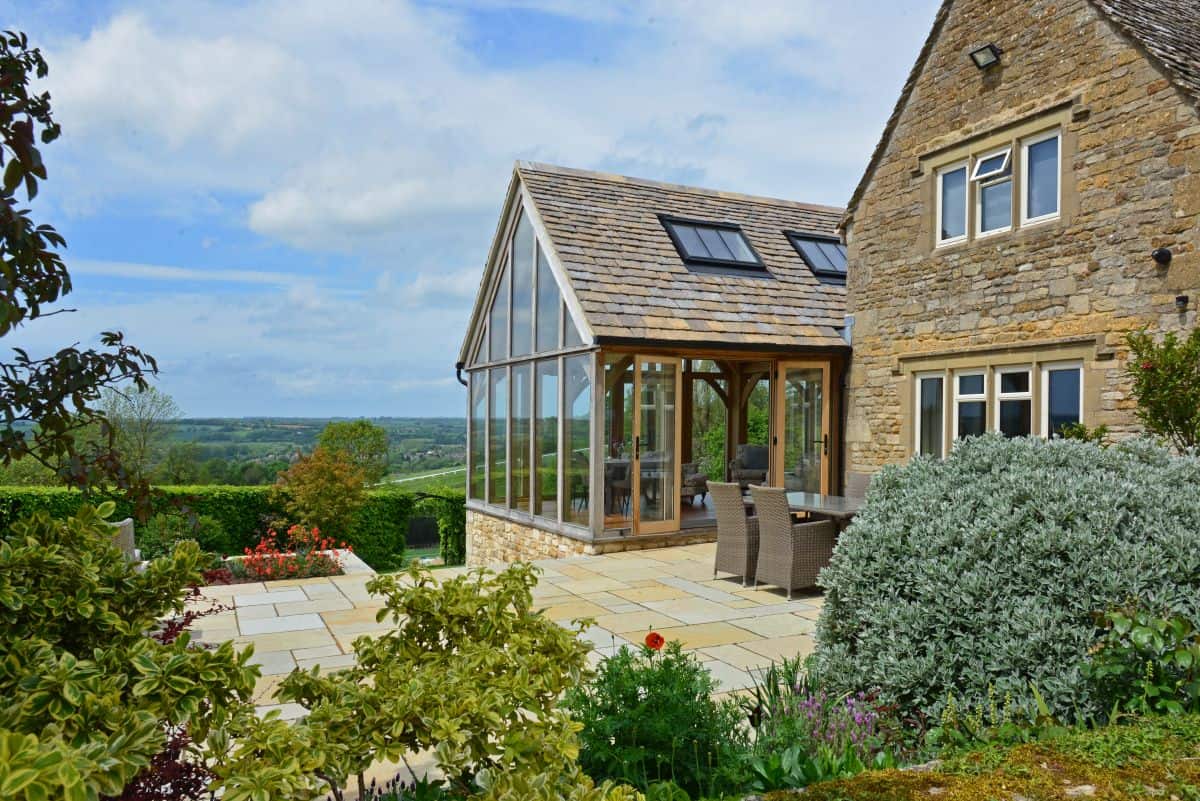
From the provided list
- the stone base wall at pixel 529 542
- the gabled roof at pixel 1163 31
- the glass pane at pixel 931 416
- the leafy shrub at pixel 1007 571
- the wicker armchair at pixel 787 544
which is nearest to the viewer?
the leafy shrub at pixel 1007 571

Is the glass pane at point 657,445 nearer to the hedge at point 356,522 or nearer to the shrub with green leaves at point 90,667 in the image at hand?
the hedge at point 356,522

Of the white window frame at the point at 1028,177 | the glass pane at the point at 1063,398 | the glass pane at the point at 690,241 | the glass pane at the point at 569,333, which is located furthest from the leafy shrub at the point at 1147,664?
the glass pane at the point at 690,241

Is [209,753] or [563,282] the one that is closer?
[209,753]

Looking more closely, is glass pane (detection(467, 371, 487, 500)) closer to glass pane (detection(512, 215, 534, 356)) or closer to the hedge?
the hedge

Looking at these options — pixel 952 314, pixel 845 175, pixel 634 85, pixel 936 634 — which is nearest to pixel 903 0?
pixel 634 85

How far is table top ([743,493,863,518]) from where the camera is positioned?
7.63 metres

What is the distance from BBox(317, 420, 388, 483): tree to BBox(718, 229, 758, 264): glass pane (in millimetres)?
11819

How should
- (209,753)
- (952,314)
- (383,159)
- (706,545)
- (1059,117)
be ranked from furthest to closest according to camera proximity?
(383,159) → (706,545) → (952,314) → (1059,117) → (209,753)

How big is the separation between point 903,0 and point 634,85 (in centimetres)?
316

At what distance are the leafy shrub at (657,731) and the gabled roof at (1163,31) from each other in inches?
326

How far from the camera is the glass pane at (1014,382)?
32.1ft

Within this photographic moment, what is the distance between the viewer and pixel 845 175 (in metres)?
20.2

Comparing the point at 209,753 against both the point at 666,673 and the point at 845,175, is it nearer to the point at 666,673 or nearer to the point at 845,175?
the point at 666,673

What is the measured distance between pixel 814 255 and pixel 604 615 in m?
9.56
